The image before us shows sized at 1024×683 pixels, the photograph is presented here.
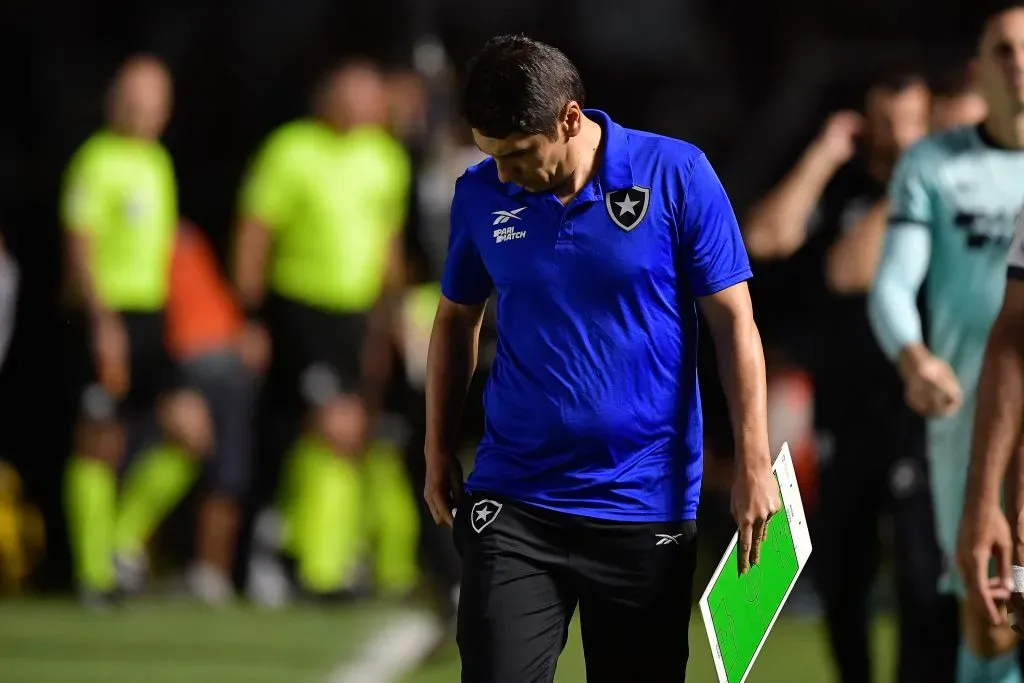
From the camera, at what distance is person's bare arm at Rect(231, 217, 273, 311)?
32.2ft

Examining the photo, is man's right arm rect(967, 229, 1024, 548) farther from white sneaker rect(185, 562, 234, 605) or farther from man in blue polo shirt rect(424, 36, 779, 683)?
white sneaker rect(185, 562, 234, 605)

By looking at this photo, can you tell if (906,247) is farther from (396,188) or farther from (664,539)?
(396,188)

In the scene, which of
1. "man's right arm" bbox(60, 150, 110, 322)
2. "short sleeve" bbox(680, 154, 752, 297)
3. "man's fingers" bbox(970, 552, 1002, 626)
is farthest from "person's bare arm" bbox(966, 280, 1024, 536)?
"man's right arm" bbox(60, 150, 110, 322)

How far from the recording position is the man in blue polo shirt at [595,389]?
4.01m

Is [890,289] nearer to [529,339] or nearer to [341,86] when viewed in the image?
[529,339]

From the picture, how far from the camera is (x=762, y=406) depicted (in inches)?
159

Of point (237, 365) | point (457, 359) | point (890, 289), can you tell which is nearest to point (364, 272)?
point (237, 365)

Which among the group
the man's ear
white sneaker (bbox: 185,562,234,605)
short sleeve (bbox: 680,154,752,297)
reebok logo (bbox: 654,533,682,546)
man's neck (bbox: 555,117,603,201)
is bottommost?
white sneaker (bbox: 185,562,234,605)

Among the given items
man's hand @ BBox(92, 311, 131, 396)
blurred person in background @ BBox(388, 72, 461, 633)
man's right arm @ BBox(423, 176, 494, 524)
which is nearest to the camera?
man's right arm @ BBox(423, 176, 494, 524)

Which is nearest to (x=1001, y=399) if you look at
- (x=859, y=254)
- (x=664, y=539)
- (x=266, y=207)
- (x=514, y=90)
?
(x=664, y=539)

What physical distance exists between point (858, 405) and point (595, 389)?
2.55 m

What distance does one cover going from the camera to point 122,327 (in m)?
10.0

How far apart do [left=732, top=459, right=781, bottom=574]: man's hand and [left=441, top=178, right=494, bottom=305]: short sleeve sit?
73 centimetres

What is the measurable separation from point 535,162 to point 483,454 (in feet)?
2.25
